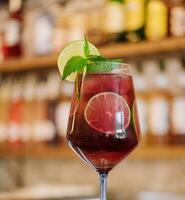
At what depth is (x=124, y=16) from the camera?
1.98m

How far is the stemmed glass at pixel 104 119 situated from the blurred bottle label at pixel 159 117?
42.9 inches

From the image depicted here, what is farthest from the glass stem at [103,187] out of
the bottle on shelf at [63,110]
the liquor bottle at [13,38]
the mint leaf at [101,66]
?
the liquor bottle at [13,38]

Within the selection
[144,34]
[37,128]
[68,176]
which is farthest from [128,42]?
[68,176]

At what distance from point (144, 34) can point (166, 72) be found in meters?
0.19

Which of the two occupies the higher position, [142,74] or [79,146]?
[142,74]

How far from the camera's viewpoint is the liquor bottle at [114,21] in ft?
6.45

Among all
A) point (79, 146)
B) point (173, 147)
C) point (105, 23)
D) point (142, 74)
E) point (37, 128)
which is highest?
point (105, 23)

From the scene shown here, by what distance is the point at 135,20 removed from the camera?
194cm

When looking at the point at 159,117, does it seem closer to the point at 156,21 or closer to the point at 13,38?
the point at 156,21

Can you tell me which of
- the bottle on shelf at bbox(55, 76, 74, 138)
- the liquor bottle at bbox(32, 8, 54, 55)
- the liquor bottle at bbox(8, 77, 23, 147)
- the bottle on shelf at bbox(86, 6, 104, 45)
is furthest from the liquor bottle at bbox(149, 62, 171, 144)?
the liquor bottle at bbox(8, 77, 23, 147)

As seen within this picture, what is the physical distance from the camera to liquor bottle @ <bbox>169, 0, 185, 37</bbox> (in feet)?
5.98

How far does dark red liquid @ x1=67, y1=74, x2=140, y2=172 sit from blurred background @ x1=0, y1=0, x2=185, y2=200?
31.3 inches

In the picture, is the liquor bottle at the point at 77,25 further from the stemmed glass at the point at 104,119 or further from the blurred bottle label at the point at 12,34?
the stemmed glass at the point at 104,119

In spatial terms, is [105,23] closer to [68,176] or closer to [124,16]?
[124,16]
